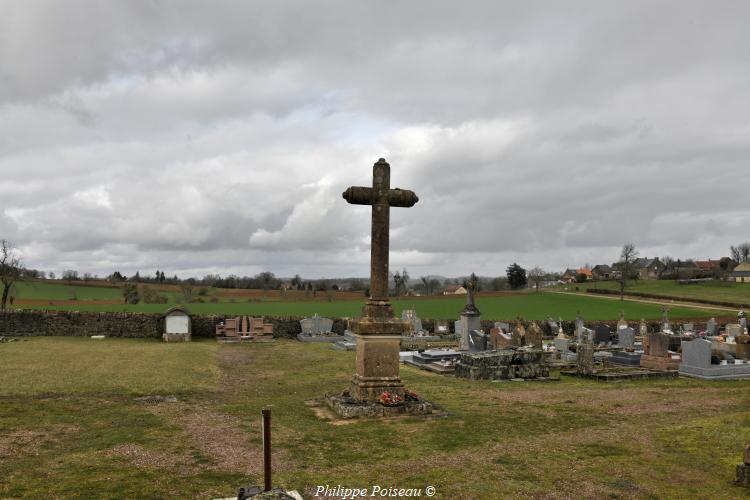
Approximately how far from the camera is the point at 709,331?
29.7m

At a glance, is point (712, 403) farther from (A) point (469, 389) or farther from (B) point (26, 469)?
(B) point (26, 469)

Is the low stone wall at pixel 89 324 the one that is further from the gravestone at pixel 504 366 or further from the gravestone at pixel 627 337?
the gravestone at pixel 627 337

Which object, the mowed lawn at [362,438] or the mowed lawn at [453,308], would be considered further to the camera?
the mowed lawn at [453,308]

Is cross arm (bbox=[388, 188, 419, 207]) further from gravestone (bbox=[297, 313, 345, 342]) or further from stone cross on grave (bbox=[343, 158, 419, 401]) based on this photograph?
gravestone (bbox=[297, 313, 345, 342])

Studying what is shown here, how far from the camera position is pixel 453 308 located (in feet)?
166

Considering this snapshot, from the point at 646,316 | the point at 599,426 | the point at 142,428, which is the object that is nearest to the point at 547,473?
the point at 599,426

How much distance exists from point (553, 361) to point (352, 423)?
42.9 feet

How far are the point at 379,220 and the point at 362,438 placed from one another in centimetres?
489

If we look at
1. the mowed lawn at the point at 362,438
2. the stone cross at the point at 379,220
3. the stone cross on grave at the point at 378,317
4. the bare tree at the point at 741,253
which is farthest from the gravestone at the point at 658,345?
the bare tree at the point at 741,253

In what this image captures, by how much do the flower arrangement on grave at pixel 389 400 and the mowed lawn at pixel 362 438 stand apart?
2.09 ft

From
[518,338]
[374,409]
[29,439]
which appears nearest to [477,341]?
[518,338]

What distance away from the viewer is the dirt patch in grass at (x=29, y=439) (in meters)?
7.88

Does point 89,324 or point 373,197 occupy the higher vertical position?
point 373,197

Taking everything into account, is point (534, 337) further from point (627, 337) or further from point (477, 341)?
point (627, 337)
